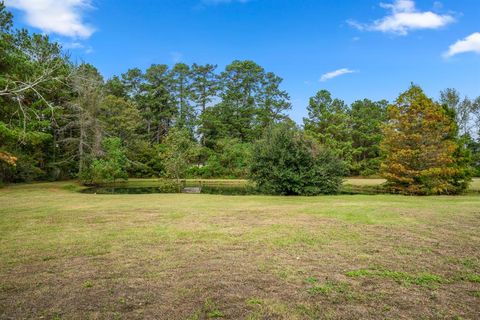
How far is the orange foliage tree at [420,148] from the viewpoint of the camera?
18.0m

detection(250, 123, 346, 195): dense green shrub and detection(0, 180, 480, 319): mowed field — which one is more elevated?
detection(250, 123, 346, 195): dense green shrub

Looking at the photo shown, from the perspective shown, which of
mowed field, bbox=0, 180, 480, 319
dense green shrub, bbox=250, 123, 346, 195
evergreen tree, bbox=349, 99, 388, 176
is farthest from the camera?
evergreen tree, bbox=349, 99, 388, 176

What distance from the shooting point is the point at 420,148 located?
1817cm

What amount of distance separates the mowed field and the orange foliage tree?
11.6 metres

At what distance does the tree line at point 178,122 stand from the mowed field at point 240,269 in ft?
20.2

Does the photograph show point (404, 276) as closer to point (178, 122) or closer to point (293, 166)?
point (293, 166)

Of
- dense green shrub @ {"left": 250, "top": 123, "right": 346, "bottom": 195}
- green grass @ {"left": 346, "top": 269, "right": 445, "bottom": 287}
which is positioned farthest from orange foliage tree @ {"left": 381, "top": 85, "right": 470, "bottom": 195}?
green grass @ {"left": 346, "top": 269, "right": 445, "bottom": 287}

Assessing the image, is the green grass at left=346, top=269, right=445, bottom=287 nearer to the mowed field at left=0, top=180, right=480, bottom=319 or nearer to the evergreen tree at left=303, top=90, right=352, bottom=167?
the mowed field at left=0, top=180, right=480, bottom=319

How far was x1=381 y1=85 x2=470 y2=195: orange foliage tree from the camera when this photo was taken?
711 inches

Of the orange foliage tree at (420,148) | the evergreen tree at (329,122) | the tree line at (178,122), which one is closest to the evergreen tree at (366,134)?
the tree line at (178,122)

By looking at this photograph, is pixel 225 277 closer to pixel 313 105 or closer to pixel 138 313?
pixel 138 313

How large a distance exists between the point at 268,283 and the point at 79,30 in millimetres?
18143

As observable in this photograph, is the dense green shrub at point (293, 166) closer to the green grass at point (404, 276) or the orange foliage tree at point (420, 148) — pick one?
the orange foliage tree at point (420, 148)

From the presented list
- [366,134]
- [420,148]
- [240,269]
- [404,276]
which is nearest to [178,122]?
[366,134]
